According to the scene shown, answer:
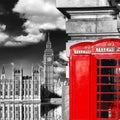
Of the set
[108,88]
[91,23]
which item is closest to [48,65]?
[91,23]

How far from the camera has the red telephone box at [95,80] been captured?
19.6ft

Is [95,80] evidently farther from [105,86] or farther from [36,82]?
[36,82]

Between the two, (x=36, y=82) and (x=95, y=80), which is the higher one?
(x=36, y=82)

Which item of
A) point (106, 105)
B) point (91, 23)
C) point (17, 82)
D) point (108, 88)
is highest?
point (17, 82)

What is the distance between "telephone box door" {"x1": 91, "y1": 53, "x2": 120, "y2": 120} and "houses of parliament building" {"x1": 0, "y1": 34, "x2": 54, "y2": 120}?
237 feet

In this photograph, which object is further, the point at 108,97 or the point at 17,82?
the point at 17,82

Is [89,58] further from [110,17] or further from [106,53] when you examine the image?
[110,17]

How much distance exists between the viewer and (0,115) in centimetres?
8000

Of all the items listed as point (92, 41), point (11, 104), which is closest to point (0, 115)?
point (11, 104)

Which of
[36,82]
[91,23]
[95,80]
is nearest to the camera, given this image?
[95,80]

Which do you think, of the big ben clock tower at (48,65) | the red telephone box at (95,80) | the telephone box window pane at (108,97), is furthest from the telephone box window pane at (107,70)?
the big ben clock tower at (48,65)

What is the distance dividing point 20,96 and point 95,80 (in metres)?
75.8

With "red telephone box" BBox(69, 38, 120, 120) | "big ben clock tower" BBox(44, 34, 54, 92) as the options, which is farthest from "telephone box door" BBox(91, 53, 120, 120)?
"big ben clock tower" BBox(44, 34, 54, 92)

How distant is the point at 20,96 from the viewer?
81250 millimetres
